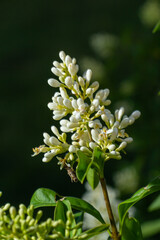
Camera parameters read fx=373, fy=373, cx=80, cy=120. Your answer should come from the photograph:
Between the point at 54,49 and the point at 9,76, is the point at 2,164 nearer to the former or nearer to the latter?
the point at 9,76

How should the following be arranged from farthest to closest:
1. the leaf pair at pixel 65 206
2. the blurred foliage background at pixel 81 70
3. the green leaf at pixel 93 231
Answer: the blurred foliage background at pixel 81 70 → the leaf pair at pixel 65 206 → the green leaf at pixel 93 231

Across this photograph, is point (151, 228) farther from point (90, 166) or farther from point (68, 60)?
point (68, 60)

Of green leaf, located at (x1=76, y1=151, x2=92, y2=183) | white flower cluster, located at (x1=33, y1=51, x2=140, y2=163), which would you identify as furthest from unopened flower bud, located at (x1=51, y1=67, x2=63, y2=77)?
green leaf, located at (x1=76, y1=151, x2=92, y2=183)

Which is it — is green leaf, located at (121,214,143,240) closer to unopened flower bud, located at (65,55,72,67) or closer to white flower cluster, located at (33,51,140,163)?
white flower cluster, located at (33,51,140,163)

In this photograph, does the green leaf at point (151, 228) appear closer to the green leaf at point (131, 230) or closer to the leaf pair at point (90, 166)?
the green leaf at point (131, 230)

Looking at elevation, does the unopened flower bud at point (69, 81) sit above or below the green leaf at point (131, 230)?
above

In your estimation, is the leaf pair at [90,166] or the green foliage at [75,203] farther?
the green foliage at [75,203]

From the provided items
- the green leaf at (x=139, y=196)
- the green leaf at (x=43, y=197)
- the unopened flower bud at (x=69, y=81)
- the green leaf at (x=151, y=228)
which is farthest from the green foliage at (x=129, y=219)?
the green leaf at (x=151, y=228)

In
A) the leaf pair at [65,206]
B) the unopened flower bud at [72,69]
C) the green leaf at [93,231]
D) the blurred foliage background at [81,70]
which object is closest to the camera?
the green leaf at [93,231]
